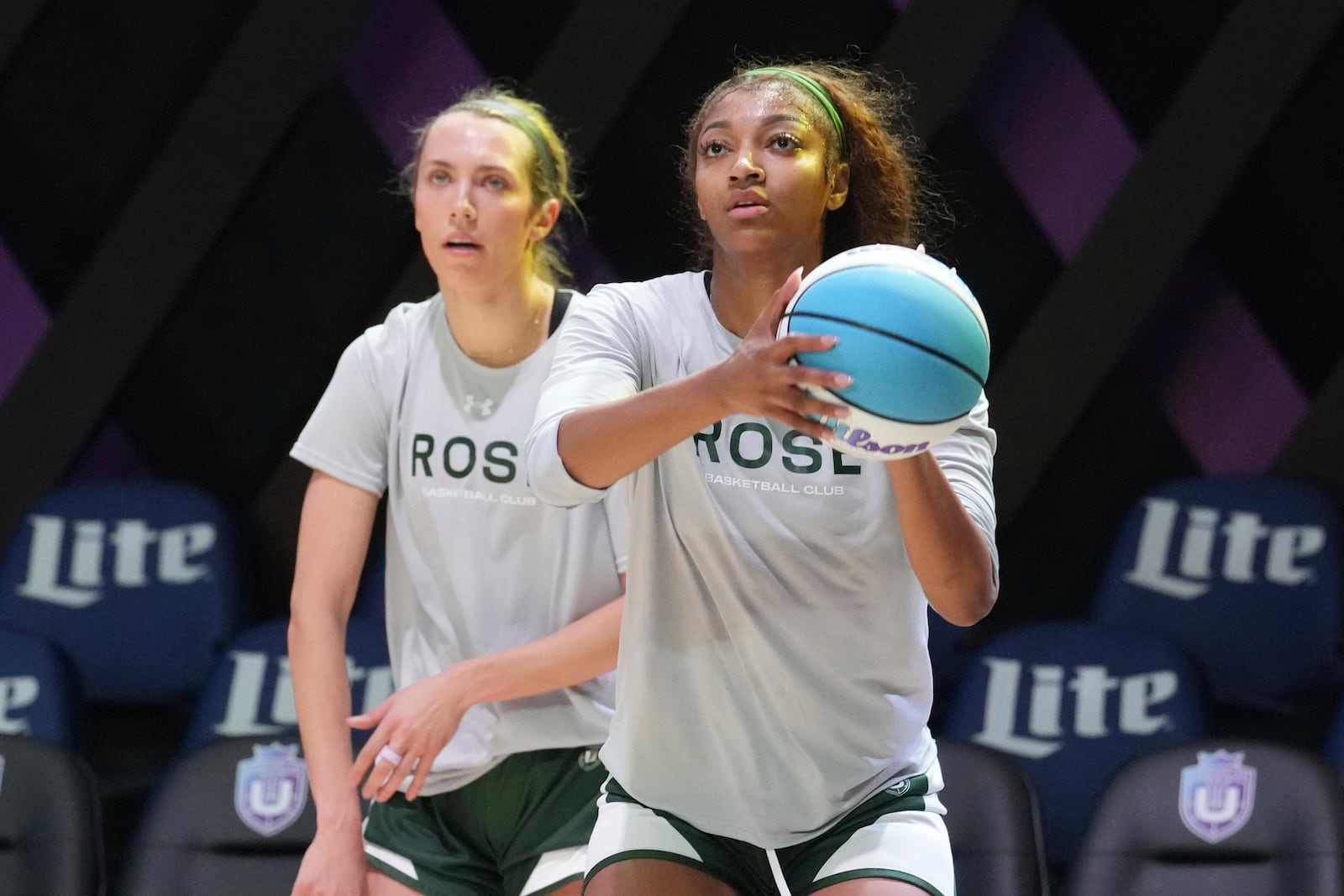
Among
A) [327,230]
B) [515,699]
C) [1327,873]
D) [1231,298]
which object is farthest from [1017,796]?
[327,230]

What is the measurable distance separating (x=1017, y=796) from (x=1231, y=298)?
2216mm

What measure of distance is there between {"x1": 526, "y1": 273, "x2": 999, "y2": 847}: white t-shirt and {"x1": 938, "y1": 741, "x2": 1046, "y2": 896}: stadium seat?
4.36 feet

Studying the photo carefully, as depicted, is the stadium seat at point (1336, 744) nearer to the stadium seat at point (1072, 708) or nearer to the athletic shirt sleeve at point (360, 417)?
the stadium seat at point (1072, 708)

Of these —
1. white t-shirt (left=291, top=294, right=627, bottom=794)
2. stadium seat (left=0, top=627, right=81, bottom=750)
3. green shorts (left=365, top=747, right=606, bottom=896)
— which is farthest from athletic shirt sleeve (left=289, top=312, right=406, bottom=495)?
stadium seat (left=0, top=627, right=81, bottom=750)

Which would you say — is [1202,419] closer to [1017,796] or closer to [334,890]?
[1017,796]

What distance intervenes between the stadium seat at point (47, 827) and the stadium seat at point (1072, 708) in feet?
6.45

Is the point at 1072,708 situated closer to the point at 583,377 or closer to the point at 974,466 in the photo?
the point at 974,466

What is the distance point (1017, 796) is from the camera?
11.2 ft

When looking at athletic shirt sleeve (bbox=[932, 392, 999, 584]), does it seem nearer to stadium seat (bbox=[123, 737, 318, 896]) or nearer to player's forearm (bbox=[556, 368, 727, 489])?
player's forearm (bbox=[556, 368, 727, 489])

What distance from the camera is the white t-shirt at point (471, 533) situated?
2.77 metres

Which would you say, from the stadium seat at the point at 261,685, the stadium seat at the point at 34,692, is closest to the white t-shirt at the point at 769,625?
the stadium seat at the point at 261,685

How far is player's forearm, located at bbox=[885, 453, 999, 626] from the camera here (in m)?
1.90

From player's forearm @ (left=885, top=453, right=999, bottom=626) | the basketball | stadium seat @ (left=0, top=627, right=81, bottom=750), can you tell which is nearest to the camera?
the basketball

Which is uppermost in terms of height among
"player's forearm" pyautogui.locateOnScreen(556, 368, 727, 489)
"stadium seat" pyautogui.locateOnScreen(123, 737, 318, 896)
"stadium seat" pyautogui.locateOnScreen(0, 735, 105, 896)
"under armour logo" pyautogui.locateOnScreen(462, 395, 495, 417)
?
"player's forearm" pyautogui.locateOnScreen(556, 368, 727, 489)
